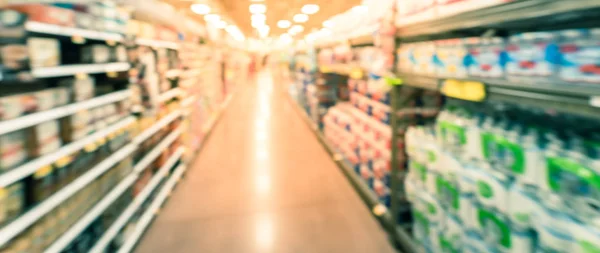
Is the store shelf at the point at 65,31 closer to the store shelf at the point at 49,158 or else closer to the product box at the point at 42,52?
the product box at the point at 42,52

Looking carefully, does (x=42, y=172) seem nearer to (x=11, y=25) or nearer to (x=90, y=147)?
(x=90, y=147)

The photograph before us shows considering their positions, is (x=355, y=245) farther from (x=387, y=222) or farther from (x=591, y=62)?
(x=591, y=62)

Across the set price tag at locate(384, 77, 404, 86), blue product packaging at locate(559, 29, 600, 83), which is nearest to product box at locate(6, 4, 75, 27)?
price tag at locate(384, 77, 404, 86)

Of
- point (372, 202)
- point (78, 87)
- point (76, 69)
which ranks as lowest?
point (372, 202)

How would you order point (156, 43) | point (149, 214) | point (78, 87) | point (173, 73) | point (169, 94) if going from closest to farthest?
point (78, 87), point (149, 214), point (156, 43), point (169, 94), point (173, 73)

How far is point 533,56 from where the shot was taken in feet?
4.62

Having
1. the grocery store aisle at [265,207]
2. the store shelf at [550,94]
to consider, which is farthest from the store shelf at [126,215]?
the store shelf at [550,94]

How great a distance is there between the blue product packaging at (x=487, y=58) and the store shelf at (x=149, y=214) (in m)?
2.56

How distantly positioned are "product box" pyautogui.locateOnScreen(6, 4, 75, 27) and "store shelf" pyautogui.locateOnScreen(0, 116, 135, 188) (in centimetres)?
66

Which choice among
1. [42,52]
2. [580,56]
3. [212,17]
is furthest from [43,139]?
[212,17]

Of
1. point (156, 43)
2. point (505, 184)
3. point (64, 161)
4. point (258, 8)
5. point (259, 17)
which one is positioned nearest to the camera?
point (505, 184)

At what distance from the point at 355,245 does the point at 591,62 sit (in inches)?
80.9

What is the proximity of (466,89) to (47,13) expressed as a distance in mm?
2038

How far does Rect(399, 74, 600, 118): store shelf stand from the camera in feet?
3.58
